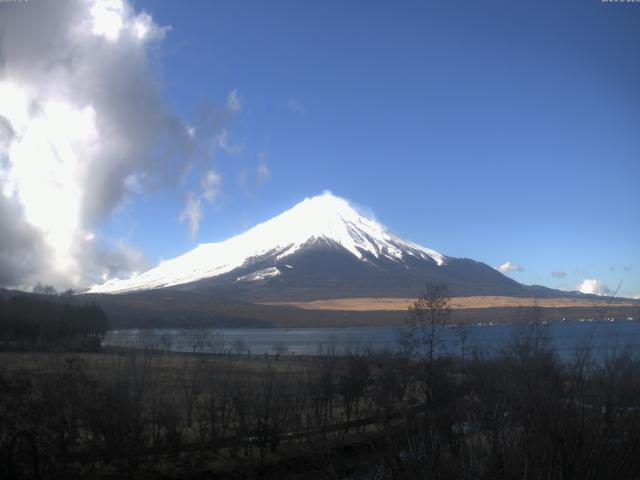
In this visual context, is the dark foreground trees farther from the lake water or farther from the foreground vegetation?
the foreground vegetation

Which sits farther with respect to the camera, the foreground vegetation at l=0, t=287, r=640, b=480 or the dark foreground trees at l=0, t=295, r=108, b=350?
the dark foreground trees at l=0, t=295, r=108, b=350

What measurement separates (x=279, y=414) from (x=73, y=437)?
8205 mm

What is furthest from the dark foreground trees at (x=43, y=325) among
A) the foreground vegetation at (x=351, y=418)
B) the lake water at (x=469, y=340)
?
the foreground vegetation at (x=351, y=418)

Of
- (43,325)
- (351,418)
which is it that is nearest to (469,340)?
(351,418)

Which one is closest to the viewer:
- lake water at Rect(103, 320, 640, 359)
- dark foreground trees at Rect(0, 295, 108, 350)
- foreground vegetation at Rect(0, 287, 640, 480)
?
foreground vegetation at Rect(0, 287, 640, 480)

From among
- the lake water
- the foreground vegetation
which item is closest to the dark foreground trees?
the lake water

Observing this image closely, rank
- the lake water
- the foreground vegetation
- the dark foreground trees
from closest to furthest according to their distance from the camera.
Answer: the foreground vegetation
the lake water
the dark foreground trees

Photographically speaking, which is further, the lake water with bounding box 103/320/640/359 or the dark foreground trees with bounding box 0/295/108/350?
the dark foreground trees with bounding box 0/295/108/350

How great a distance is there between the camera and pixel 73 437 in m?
16.7

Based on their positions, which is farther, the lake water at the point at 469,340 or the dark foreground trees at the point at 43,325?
the dark foreground trees at the point at 43,325

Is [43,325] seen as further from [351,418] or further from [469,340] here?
[469,340]

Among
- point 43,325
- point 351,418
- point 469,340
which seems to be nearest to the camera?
point 351,418

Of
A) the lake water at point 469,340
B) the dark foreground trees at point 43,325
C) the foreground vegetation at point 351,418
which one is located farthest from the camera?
the dark foreground trees at point 43,325

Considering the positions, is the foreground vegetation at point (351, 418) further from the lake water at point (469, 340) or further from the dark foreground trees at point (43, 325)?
the dark foreground trees at point (43, 325)
